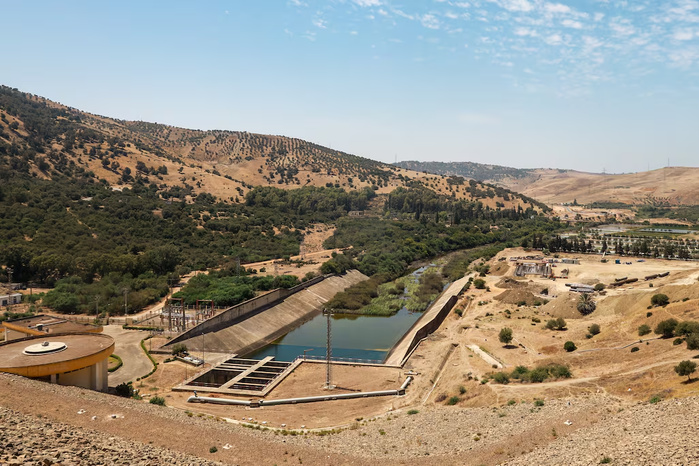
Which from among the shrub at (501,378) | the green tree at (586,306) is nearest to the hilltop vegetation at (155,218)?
the shrub at (501,378)

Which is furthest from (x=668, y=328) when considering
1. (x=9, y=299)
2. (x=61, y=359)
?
(x=9, y=299)

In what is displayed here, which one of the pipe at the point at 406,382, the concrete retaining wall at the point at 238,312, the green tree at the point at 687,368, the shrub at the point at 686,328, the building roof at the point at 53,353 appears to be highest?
the shrub at the point at 686,328

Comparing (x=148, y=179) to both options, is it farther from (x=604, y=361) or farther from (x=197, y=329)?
(x=604, y=361)

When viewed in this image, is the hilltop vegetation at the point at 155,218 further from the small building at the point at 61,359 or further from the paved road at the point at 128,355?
the small building at the point at 61,359

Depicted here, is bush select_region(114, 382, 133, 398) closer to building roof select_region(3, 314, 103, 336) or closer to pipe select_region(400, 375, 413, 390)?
building roof select_region(3, 314, 103, 336)

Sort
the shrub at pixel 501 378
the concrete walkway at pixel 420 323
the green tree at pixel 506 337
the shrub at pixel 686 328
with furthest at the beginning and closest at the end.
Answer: the concrete walkway at pixel 420 323 < the green tree at pixel 506 337 < the shrub at pixel 501 378 < the shrub at pixel 686 328

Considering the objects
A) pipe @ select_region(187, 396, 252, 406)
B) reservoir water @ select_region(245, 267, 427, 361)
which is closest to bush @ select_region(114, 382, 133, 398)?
pipe @ select_region(187, 396, 252, 406)

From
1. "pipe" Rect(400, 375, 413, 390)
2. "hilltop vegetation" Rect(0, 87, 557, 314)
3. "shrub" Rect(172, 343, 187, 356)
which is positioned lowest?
"pipe" Rect(400, 375, 413, 390)
